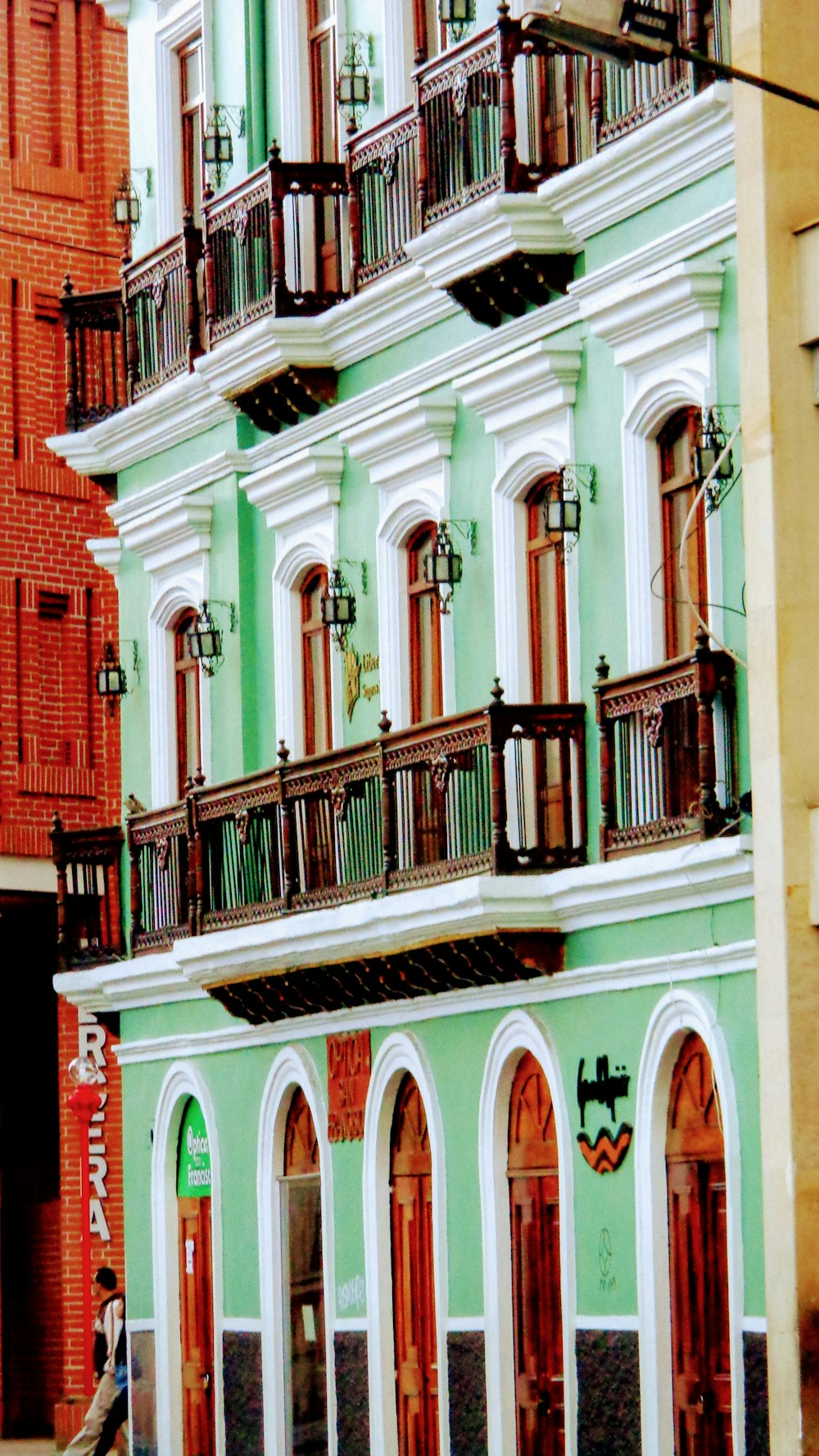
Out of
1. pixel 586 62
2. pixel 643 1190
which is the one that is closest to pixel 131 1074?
pixel 643 1190

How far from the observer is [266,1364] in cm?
2638

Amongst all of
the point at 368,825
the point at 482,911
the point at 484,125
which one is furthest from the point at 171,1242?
the point at 484,125

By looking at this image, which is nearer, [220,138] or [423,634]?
[423,634]

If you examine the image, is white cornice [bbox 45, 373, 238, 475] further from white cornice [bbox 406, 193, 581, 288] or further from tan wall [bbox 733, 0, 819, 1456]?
tan wall [bbox 733, 0, 819, 1456]

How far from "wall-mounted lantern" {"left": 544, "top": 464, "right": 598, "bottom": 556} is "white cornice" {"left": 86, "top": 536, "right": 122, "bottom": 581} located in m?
7.67

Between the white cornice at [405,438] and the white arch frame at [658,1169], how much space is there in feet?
16.1

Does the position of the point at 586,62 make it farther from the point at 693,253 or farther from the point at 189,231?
the point at 189,231

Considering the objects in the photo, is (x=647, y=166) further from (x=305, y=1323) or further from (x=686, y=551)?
(x=305, y=1323)

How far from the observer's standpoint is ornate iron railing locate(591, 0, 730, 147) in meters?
20.6

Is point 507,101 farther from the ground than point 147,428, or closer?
farther from the ground

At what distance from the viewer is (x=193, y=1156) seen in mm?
28250

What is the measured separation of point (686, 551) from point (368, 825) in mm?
3895

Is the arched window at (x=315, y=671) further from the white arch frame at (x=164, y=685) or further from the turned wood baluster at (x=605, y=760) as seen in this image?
the turned wood baluster at (x=605, y=760)

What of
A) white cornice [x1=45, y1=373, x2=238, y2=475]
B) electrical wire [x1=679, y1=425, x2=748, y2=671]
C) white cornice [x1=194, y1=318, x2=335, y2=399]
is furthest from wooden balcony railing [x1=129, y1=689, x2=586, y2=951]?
white cornice [x1=45, y1=373, x2=238, y2=475]
